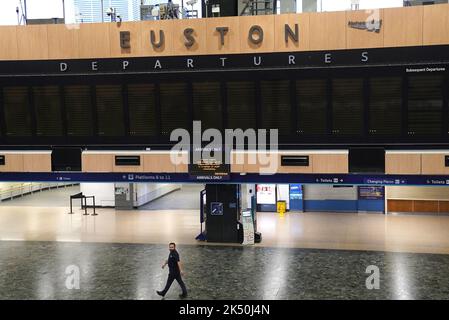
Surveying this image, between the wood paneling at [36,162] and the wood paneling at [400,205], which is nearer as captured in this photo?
the wood paneling at [36,162]

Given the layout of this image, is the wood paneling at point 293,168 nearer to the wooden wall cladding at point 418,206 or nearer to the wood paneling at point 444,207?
the wooden wall cladding at point 418,206

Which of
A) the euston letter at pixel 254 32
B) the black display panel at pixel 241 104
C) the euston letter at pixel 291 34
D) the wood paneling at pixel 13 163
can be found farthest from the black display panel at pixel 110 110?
the euston letter at pixel 291 34


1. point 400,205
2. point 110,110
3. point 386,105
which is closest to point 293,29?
point 386,105

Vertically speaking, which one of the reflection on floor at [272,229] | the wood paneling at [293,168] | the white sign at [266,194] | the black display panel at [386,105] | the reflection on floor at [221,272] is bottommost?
the reflection on floor at [272,229]

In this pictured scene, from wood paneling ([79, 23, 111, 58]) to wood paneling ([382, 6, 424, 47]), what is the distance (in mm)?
6776

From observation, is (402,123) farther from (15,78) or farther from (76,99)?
(15,78)

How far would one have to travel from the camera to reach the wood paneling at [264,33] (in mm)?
11594

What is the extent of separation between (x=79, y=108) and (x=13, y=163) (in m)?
2.46

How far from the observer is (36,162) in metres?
12.7

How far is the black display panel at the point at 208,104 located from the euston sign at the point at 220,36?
109 centimetres

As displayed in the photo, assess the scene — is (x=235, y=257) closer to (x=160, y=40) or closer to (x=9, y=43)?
(x=160, y=40)

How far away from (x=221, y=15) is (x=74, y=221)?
40.7 feet

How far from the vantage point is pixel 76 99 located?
1214cm

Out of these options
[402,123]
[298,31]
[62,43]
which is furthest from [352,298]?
[62,43]
